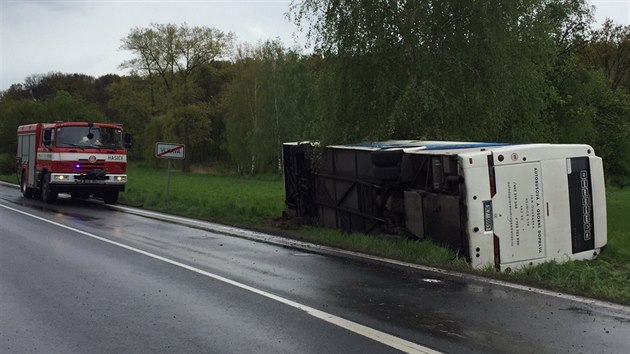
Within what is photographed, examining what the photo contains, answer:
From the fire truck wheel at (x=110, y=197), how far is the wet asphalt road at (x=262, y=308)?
37.4ft

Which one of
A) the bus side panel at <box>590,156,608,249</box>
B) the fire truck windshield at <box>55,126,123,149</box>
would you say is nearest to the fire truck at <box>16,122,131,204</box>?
the fire truck windshield at <box>55,126,123,149</box>

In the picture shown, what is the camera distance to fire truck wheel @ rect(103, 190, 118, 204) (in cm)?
2178

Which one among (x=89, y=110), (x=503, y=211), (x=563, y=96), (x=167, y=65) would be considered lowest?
(x=503, y=211)

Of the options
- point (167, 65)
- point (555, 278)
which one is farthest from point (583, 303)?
point (167, 65)

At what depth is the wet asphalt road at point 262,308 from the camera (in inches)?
210

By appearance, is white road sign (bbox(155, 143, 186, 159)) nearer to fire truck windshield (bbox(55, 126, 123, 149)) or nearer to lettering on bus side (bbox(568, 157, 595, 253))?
fire truck windshield (bbox(55, 126, 123, 149))

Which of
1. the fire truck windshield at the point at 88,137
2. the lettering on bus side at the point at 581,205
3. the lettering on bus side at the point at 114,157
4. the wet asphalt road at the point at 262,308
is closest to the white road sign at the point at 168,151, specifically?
the lettering on bus side at the point at 114,157

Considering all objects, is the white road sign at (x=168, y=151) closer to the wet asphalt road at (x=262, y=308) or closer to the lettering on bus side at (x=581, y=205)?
the wet asphalt road at (x=262, y=308)

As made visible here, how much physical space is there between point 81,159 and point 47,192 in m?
1.94

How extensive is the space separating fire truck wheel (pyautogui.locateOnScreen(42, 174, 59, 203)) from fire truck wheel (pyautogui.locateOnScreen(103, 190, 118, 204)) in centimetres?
166

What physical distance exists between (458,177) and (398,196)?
6.80 ft

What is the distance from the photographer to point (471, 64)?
1506cm

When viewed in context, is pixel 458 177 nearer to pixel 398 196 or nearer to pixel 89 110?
pixel 398 196

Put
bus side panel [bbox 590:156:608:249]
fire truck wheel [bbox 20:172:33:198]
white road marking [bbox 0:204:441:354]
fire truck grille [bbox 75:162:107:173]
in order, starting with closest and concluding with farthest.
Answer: white road marking [bbox 0:204:441:354]
bus side panel [bbox 590:156:608:249]
fire truck grille [bbox 75:162:107:173]
fire truck wheel [bbox 20:172:33:198]
